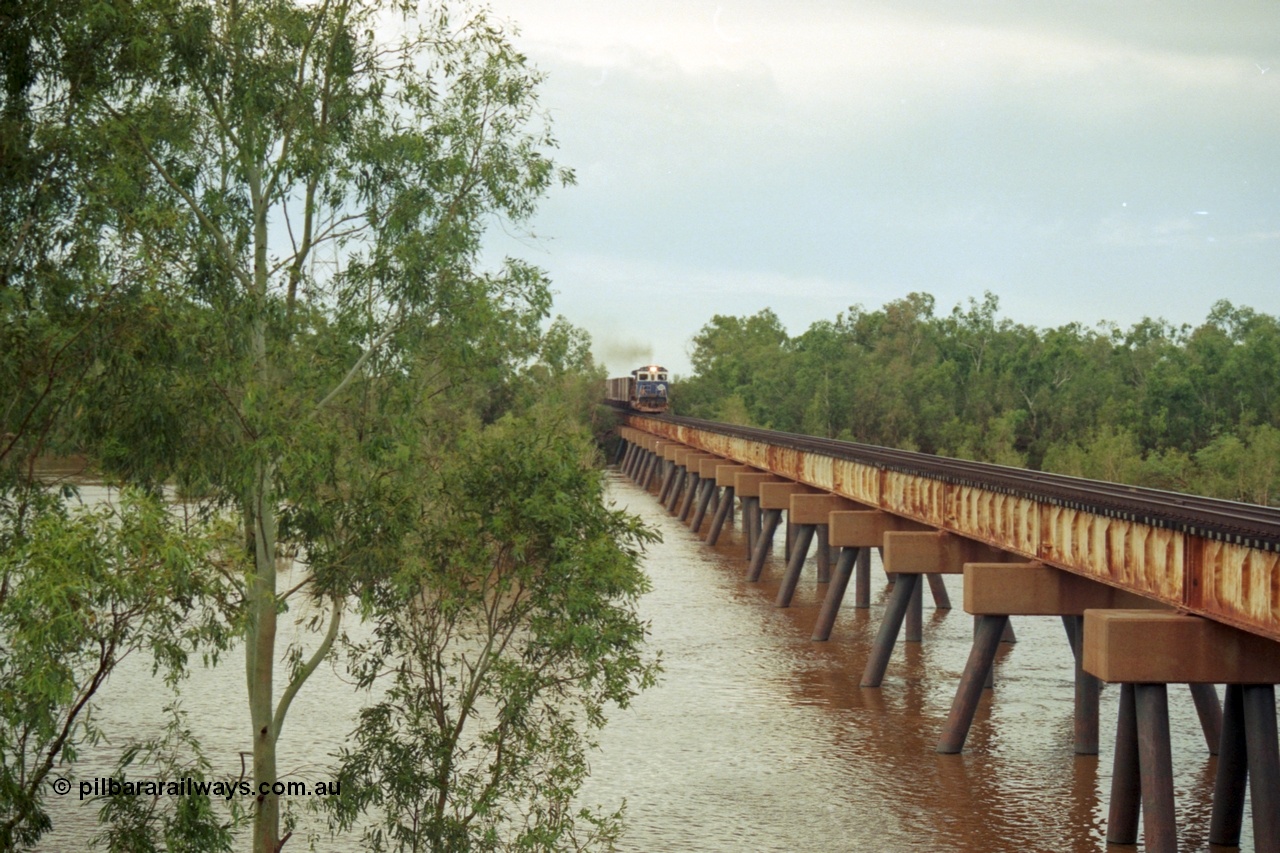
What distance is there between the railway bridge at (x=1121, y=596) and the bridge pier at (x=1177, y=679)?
0.01 meters

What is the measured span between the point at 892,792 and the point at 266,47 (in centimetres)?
1137

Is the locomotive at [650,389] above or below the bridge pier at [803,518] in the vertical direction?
above

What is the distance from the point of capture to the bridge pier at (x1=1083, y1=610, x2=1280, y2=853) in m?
12.8

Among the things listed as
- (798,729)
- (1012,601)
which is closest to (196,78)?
(1012,601)

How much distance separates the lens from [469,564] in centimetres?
1395

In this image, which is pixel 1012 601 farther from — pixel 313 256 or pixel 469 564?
pixel 313 256

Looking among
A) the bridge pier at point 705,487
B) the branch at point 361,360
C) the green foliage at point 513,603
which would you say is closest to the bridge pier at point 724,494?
the bridge pier at point 705,487

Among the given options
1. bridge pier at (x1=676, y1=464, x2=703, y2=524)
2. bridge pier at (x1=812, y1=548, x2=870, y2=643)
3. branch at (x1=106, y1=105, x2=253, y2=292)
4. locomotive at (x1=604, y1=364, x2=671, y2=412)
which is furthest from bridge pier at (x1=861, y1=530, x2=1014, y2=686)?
locomotive at (x1=604, y1=364, x2=671, y2=412)

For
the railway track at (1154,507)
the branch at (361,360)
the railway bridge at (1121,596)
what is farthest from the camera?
the branch at (361,360)

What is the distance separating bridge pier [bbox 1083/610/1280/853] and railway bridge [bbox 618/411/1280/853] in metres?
0.01

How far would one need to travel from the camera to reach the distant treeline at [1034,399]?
62938 millimetres

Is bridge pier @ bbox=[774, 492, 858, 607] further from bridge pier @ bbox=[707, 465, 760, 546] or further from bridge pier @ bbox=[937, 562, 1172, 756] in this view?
bridge pier @ bbox=[937, 562, 1172, 756]

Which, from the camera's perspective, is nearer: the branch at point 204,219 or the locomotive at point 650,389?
the branch at point 204,219

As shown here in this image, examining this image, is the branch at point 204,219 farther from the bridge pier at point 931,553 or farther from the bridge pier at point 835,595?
the bridge pier at point 835,595
